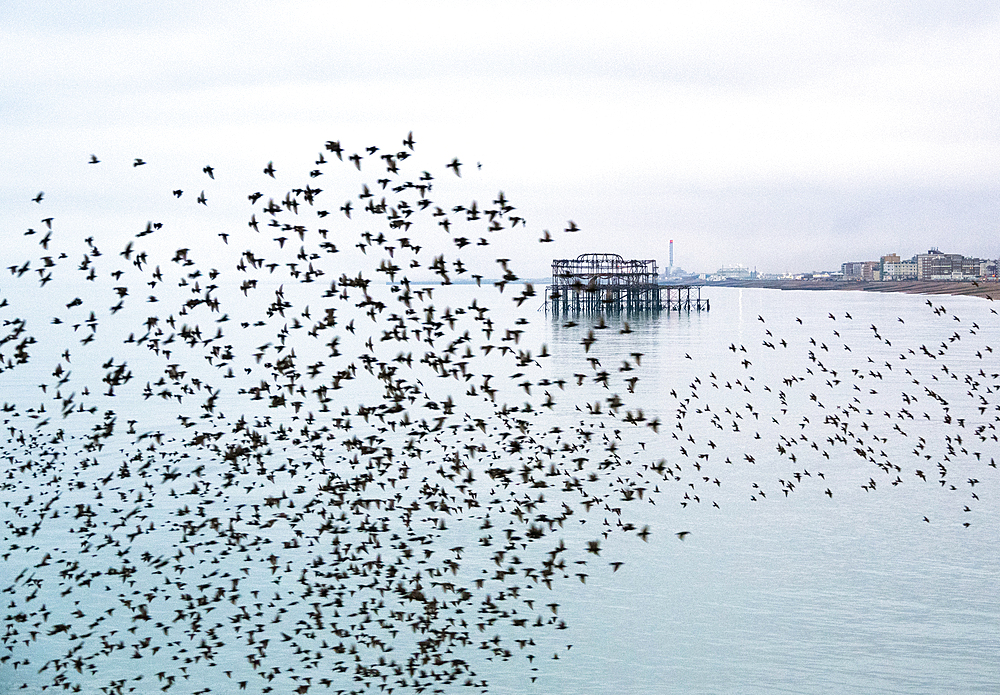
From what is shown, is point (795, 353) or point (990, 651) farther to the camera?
point (795, 353)

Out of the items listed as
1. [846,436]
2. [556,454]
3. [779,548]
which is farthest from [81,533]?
[846,436]

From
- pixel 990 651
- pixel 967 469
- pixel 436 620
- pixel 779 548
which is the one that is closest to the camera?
pixel 990 651

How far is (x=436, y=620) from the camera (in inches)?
1226

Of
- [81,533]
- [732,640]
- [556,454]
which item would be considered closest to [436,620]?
[732,640]

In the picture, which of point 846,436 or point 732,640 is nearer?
point 732,640

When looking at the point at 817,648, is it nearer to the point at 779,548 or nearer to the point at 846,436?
the point at 779,548

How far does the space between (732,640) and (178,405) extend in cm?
6028

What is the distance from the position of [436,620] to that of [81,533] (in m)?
18.7

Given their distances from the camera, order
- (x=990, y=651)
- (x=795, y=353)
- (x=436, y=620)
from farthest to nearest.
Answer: (x=795, y=353), (x=436, y=620), (x=990, y=651)

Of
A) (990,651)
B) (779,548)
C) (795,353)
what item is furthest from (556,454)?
(795,353)

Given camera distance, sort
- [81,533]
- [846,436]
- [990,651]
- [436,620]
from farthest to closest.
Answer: [846,436], [81,533], [436,620], [990,651]

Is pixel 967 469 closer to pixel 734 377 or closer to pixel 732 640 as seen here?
pixel 732 640

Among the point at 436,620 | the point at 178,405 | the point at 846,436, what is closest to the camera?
the point at 436,620

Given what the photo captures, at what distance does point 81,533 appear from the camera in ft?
134
